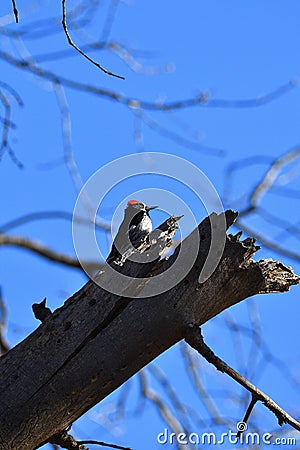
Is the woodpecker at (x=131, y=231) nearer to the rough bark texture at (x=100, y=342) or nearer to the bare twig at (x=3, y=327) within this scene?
the rough bark texture at (x=100, y=342)

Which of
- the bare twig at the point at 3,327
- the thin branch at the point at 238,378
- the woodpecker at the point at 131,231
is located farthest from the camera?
the bare twig at the point at 3,327

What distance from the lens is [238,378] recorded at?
2125mm

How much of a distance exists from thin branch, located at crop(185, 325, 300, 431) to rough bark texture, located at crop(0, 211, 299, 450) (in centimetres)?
6

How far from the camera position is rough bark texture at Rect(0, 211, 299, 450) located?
227 cm

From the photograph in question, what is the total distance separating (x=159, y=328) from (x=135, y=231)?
666mm

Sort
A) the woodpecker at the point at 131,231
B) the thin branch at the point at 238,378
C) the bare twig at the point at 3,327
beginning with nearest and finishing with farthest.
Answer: the thin branch at the point at 238,378, the woodpecker at the point at 131,231, the bare twig at the point at 3,327

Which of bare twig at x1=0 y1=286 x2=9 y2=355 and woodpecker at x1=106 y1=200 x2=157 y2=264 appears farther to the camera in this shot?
bare twig at x1=0 y1=286 x2=9 y2=355

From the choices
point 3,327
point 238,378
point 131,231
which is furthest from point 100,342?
point 3,327

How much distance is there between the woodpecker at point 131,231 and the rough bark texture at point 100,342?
0.23m

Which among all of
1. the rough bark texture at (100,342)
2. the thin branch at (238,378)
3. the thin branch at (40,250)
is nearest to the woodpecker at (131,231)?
the rough bark texture at (100,342)

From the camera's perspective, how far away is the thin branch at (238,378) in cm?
213

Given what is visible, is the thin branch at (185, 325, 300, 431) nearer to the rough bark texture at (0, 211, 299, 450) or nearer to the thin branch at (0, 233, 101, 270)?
the rough bark texture at (0, 211, 299, 450)

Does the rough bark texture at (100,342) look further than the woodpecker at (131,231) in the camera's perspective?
No

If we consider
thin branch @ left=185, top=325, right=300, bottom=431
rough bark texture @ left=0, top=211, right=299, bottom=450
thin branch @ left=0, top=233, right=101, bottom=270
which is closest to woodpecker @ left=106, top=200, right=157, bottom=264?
rough bark texture @ left=0, top=211, right=299, bottom=450
